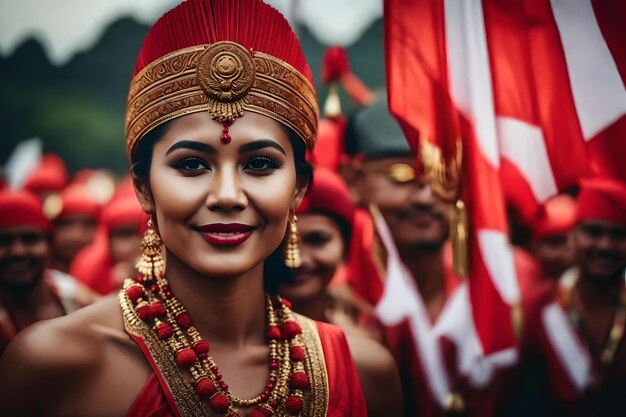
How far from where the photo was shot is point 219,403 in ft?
9.48

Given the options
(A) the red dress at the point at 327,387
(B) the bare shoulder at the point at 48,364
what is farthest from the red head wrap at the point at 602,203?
(B) the bare shoulder at the point at 48,364

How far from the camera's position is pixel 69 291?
5.93m

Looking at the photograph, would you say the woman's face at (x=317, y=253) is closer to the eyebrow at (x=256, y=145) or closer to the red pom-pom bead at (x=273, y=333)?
the red pom-pom bead at (x=273, y=333)

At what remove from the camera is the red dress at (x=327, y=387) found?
9.31ft

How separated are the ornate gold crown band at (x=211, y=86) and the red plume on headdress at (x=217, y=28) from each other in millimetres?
38

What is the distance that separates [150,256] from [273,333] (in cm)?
56

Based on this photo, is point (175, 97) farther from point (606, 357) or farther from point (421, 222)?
point (606, 357)

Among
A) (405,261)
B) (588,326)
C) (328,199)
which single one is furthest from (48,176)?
(588,326)

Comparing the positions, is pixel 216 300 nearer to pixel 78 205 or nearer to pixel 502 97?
pixel 502 97

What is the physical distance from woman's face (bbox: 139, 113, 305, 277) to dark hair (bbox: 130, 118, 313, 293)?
0.05 metres

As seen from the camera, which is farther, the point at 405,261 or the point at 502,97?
the point at 405,261

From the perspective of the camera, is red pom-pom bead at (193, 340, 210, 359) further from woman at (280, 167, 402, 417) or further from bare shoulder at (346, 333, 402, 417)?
woman at (280, 167, 402, 417)

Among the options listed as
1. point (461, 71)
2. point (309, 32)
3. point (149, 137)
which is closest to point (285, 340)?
point (149, 137)

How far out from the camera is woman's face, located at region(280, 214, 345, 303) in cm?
462
